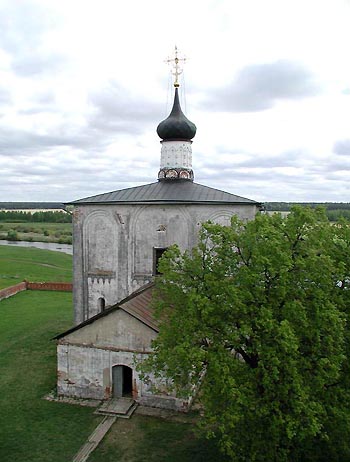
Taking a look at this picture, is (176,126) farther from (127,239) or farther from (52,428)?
(52,428)

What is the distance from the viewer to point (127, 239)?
1567 cm

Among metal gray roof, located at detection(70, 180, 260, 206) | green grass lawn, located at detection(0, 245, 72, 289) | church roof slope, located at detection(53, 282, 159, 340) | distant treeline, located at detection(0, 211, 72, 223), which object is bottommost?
green grass lawn, located at detection(0, 245, 72, 289)

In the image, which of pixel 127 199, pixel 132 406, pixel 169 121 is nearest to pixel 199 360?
pixel 132 406

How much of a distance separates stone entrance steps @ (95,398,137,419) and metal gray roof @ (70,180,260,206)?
20.8 ft

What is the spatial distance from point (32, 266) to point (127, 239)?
26.8 metres

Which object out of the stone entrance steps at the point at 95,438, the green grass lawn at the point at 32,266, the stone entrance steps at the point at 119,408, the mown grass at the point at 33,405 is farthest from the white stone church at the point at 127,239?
the green grass lawn at the point at 32,266

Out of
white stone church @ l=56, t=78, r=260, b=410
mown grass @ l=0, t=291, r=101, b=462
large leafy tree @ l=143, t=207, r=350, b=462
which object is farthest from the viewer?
white stone church @ l=56, t=78, r=260, b=410

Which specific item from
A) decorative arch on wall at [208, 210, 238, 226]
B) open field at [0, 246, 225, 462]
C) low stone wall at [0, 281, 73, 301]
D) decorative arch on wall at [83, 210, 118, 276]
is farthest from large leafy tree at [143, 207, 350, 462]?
low stone wall at [0, 281, 73, 301]

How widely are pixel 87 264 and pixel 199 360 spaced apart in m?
8.97

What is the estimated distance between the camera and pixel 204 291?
8.62 meters

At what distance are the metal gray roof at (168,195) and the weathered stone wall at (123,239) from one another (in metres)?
0.22

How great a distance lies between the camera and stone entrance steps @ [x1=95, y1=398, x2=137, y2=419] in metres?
11.9

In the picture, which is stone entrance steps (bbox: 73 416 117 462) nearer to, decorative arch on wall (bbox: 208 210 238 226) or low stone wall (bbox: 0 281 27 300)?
decorative arch on wall (bbox: 208 210 238 226)

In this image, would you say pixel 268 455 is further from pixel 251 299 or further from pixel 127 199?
pixel 127 199
